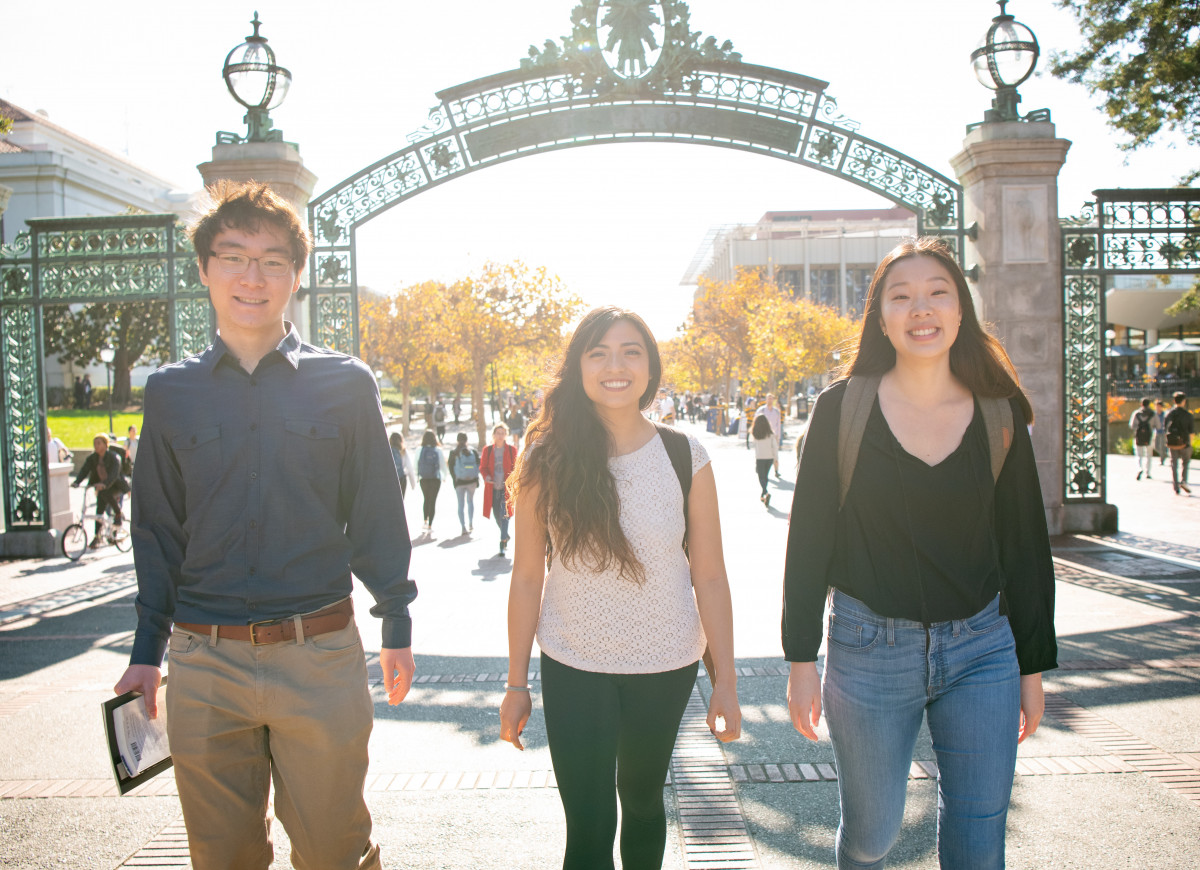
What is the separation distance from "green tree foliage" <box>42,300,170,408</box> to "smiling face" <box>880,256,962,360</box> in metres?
46.6

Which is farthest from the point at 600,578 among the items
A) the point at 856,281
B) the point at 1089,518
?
the point at 856,281

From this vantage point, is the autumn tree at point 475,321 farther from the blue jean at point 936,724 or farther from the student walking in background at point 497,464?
the blue jean at point 936,724

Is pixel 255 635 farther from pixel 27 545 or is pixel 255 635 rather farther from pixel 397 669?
pixel 27 545

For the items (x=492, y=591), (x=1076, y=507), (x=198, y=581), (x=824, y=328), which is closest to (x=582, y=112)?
(x=492, y=591)

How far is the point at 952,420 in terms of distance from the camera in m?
2.53

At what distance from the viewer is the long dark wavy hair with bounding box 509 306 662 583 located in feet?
8.44

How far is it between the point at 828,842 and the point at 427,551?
8873mm

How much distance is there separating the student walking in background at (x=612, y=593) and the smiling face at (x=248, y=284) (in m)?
0.87

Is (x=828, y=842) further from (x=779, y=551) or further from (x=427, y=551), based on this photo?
(x=427, y=551)

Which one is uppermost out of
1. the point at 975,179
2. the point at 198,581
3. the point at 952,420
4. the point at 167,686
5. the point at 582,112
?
the point at 582,112

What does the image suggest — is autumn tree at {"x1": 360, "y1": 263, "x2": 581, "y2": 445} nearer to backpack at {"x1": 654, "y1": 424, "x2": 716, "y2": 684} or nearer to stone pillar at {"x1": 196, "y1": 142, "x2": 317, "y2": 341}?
stone pillar at {"x1": 196, "y1": 142, "x2": 317, "y2": 341}

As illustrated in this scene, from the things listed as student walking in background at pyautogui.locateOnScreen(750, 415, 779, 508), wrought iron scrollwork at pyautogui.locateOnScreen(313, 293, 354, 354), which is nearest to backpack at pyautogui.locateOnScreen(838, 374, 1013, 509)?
wrought iron scrollwork at pyautogui.locateOnScreen(313, 293, 354, 354)

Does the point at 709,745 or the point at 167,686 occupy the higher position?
the point at 167,686

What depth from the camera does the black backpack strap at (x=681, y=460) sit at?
2.72m
